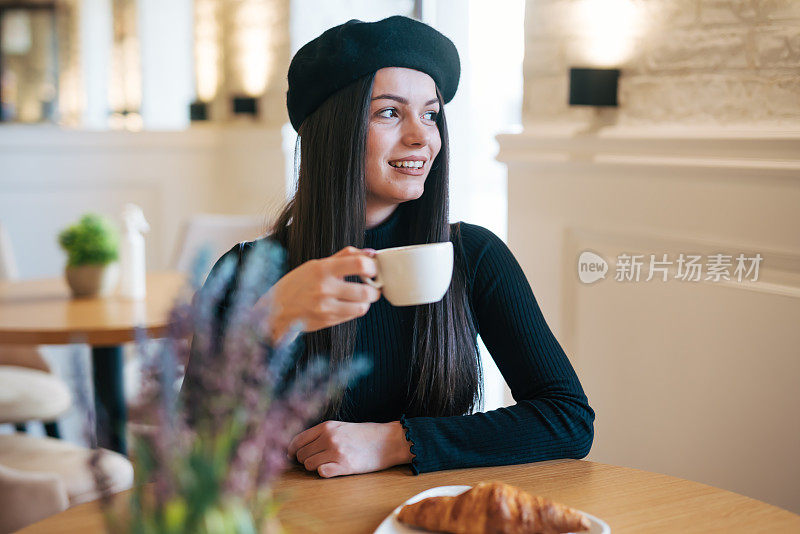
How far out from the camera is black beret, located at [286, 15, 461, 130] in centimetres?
151

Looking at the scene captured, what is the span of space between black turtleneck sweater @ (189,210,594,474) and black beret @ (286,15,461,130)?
0.30m

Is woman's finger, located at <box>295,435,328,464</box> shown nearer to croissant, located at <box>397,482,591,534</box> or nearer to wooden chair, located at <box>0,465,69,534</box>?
croissant, located at <box>397,482,591,534</box>

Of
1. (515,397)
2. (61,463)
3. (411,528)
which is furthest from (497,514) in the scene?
(61,463)

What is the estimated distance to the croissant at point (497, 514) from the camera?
88 cm

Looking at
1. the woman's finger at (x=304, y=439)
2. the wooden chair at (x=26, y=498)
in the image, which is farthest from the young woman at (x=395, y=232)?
the wooden chair at (x=26, y=498)

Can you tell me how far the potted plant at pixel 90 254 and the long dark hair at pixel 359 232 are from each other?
1.21 metres

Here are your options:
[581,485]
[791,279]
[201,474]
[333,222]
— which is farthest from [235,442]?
[791,279]

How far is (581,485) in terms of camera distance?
3.62 feet

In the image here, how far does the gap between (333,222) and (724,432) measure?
1.14m

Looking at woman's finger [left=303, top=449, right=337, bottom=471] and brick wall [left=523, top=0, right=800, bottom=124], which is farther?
brick wall [left=523, top=0, right=800, bottom=124]

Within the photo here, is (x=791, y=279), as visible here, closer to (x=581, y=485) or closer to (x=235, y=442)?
(x=581, y=485)

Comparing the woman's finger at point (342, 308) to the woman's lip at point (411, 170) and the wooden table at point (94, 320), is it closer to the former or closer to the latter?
the woman's lip at point (411, 170)

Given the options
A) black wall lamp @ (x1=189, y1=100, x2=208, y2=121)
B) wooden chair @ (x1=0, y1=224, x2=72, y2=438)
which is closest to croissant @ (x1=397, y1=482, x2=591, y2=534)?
wooden chair @ (x1=0, y1=224, x2=72, y2=438)

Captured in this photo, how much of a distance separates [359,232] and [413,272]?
0.56 m
